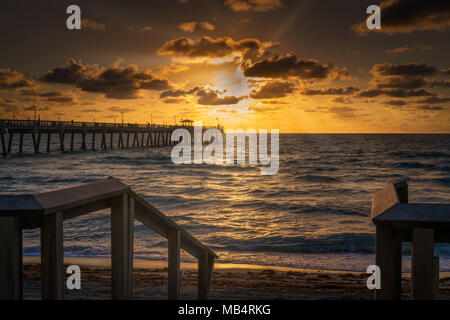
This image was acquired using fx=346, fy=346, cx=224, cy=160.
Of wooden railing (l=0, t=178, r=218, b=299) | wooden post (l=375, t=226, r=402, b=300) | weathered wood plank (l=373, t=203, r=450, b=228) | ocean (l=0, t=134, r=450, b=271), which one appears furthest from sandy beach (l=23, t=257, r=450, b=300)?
weathered wood plank (l=373, t=203, r=450, b=228)

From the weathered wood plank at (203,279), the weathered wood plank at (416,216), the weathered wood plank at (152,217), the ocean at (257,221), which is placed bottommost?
the ocean at (257,221)

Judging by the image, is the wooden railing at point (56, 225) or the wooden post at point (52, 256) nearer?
the wooden railing at point (56, 225)

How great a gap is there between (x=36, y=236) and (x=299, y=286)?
9613 millimetres

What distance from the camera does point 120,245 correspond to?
7.03 ft

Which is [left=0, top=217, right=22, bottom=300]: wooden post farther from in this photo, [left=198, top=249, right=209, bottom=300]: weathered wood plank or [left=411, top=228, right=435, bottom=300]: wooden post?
[left=198, top=249, right=209, bottom=300]: weathered wood plank

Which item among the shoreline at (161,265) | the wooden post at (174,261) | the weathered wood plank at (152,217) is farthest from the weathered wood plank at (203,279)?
the shoreline at (161,265)

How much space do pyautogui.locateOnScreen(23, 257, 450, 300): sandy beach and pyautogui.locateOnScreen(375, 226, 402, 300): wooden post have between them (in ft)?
18.0

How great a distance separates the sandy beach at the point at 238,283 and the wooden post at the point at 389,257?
5.49m

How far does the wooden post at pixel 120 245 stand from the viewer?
2104 mm

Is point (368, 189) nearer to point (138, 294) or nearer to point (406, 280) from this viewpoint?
point (406, 280)

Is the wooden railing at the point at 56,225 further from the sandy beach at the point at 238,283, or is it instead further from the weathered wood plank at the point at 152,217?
the sandy beach at the point at 238,283

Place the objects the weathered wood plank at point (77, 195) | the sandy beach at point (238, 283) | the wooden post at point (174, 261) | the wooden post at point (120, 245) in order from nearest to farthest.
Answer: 1. the weathered wood plank at point (77, 195)
2. the wooden post at point (120, 245)
3. the wooden post at point (174, 261)
4. the sandy beach at point (238, 283)

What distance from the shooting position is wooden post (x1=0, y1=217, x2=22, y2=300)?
146 cm

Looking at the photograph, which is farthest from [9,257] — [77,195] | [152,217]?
[152,217]
